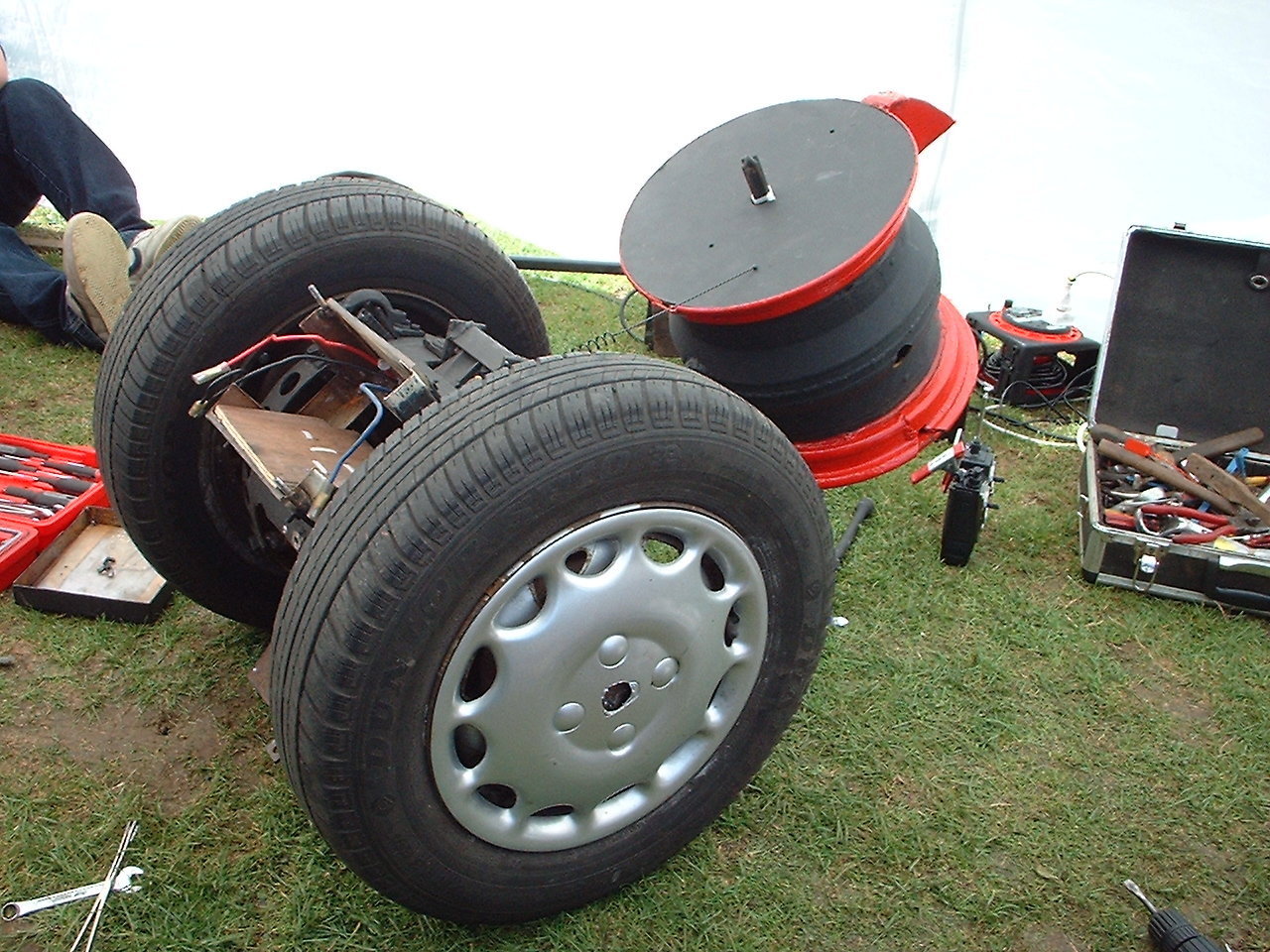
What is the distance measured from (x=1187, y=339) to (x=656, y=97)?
267cm

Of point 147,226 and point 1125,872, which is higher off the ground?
point 147,226

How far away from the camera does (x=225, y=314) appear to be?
1.81 meters

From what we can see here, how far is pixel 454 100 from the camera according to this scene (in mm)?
4863

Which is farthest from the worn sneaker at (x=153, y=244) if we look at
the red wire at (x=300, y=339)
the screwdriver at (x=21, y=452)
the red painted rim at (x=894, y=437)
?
the red painted rim at (x=894, y=437)

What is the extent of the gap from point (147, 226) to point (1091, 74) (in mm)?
4095

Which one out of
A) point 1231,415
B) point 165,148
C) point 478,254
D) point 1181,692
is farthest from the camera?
point 165,148

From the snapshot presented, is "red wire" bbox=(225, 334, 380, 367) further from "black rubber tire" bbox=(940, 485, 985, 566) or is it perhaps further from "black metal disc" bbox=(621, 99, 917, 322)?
"black rubber tire" bbox=(940, 485, 985, 566)

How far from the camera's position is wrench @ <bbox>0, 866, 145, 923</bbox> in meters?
1.65

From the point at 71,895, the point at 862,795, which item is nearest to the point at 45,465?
the point at 71,895

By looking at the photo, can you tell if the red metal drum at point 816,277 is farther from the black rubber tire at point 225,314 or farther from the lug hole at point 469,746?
the lug hole at point 469,746

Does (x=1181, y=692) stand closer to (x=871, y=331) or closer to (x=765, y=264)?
(x=871, y=331)

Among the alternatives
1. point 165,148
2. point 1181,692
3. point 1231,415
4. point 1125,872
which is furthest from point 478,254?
point 165,148

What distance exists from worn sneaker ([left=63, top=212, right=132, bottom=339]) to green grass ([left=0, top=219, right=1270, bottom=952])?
1.57 metres

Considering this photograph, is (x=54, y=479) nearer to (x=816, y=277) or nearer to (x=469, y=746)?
(x=469, y=746)
